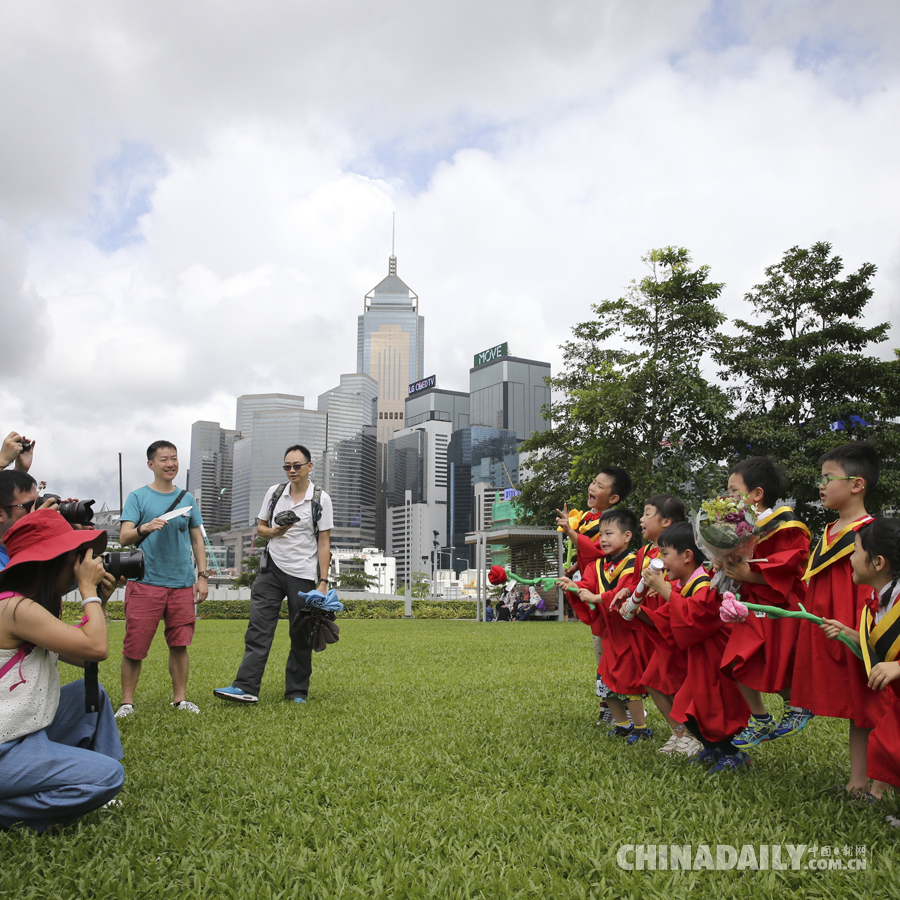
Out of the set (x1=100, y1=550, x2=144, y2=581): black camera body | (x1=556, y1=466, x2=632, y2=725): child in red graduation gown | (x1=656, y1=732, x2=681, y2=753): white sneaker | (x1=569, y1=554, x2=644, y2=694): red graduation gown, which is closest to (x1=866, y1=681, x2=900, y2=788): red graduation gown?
(x1=656, y1=732, x2=681, y2=753): white sneaker

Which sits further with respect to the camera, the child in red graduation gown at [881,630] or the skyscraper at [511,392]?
the skyscraper at [511,392]

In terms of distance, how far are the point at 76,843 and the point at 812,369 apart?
20325mm

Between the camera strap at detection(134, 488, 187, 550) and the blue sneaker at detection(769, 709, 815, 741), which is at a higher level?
the camera strap at detection(134, 488, 187, 550)

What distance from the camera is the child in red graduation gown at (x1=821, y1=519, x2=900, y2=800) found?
2.74 meters

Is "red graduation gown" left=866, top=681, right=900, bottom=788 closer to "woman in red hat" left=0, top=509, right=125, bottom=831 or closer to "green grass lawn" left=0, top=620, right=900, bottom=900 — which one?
"green grass lawn" left=0, top=620, right=900, bottom=900

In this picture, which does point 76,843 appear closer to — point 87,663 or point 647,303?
point 87,663

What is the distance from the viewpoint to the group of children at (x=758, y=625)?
2920 mm

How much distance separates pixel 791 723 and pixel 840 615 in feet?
2.23

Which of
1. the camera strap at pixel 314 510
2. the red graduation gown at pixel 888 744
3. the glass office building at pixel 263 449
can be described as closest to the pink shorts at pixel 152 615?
the camera strap at pixel 314 510

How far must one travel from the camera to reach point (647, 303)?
69.7ft

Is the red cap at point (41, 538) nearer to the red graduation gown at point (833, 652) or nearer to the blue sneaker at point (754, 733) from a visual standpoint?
the red graduation gown at point (833, 652)

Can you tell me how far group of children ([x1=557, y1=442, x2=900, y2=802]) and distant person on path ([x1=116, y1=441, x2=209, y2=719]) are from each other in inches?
116

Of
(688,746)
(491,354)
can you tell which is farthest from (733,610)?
(491,354)
